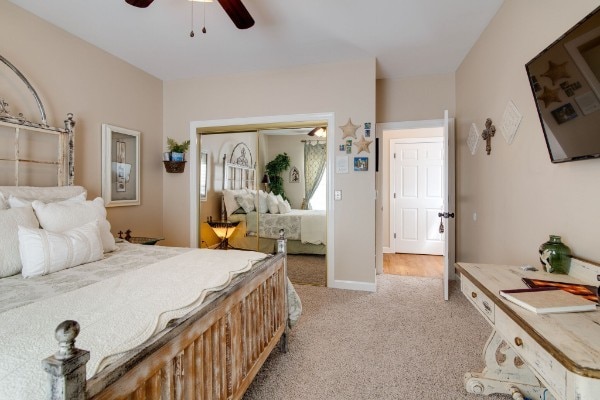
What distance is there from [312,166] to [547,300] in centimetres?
287

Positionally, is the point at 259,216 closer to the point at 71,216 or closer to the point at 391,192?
the point at 71,216

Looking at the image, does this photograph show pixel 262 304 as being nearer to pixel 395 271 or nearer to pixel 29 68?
pixel 29 68

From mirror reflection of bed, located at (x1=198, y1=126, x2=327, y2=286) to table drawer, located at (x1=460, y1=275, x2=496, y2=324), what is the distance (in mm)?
2091

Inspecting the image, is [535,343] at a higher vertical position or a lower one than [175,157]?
lower

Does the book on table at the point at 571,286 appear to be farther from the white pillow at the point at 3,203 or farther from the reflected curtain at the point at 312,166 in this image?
the white pillow at the point at 3,203

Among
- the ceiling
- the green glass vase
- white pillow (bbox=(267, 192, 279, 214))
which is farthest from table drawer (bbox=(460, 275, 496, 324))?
white pillow (bbox=(267, 192, 279, 214))

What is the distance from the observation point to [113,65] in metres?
3.34

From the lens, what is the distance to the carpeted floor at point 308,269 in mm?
3678

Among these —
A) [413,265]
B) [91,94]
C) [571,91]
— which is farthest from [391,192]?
[91,94]

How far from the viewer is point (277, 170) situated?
3.93 metres

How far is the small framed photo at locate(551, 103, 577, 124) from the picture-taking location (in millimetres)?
1450

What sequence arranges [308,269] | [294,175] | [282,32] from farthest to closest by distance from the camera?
[294,175] → [308,269] → [282,32]

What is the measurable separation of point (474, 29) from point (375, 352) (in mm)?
3011

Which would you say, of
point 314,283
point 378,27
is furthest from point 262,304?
point 378,27
